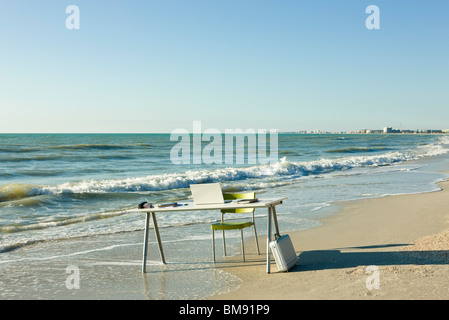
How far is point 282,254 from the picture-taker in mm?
5484

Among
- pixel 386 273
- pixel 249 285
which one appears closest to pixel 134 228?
pixel 249 285

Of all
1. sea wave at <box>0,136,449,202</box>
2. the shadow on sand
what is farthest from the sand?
sea wave at <box>0,136,449,202</box>

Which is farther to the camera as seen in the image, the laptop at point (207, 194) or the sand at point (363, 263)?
the laptop at point (207, 194)

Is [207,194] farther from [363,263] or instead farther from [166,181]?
[166,181]

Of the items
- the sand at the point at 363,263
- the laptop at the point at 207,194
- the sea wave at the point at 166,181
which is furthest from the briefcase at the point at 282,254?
the sea wave at the point at 166,181

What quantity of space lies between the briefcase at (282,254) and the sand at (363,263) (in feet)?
0.33

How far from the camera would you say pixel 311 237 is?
301 inches

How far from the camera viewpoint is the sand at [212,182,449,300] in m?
4.46

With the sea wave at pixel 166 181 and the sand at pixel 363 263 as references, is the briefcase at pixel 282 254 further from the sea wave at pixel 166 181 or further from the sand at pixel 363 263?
the sea wave at pixel 166 181

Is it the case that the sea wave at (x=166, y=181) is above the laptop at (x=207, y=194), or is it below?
below

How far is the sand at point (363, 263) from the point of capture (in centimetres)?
446

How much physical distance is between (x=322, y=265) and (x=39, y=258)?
171 inches
